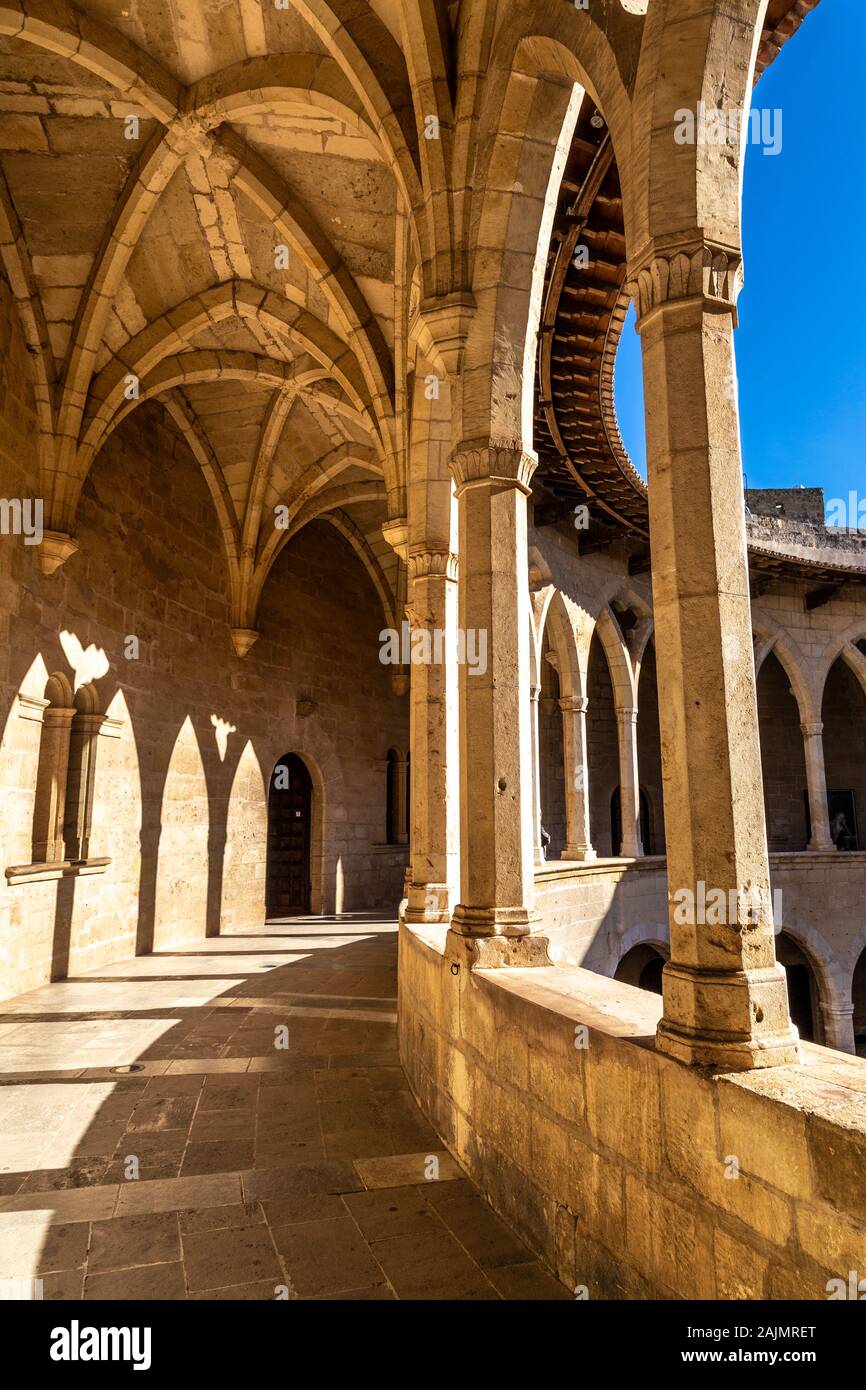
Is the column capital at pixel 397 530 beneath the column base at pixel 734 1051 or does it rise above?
above

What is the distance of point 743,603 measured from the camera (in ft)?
8.71

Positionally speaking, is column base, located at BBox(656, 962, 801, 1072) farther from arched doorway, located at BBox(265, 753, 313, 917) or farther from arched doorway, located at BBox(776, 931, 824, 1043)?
arched doorway, located at BBox(776, 931, 824, 1043)

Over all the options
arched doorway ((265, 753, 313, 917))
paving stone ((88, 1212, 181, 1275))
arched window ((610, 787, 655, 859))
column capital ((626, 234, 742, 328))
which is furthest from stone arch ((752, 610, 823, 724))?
paving stone ((88, 1212, 181, 1275))

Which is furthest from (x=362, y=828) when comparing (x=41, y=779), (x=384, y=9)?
(x=384, y=9)

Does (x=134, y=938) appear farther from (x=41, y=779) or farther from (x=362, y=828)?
(x=362, y=828)

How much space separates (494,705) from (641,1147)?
220 cm

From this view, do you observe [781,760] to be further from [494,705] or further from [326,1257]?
[326,1257]

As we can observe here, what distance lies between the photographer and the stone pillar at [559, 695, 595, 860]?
1210 cm

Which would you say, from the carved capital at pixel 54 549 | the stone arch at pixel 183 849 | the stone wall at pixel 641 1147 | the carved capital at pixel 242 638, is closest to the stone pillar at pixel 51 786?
the carved capital at pixel 54 549

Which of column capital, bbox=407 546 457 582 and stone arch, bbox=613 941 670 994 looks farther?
stone arch, bbox=613 941 670 994

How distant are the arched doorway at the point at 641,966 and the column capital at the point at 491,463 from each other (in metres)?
11.4

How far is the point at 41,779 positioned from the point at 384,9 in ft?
23.1

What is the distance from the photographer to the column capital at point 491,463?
14.6 feet

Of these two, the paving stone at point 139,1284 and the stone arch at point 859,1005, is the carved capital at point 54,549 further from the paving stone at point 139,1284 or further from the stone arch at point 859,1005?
the stone arch at point 859,1005
